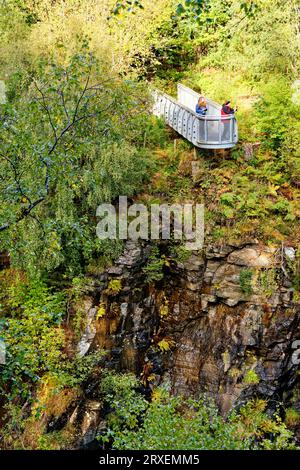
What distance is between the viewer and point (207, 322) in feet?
41.8

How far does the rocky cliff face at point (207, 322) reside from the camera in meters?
11.9

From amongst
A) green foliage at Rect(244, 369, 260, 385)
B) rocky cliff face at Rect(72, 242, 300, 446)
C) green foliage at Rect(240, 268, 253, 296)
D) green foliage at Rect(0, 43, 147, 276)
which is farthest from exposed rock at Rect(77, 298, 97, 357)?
green foliage at Rect(244, 369, 260, 385)

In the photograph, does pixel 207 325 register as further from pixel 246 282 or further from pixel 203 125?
pixel 203 125

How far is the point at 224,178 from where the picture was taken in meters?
14.1

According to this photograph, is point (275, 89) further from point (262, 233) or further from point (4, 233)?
point (4, 233)

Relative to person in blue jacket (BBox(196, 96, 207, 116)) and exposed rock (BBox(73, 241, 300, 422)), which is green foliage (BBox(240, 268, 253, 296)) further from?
person in blue jacket (BBox(196, 96, 207, 116))

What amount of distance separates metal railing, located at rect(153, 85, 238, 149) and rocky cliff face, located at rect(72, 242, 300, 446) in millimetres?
3312

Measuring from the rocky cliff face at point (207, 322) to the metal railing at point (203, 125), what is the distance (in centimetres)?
331

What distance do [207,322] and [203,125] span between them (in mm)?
5625

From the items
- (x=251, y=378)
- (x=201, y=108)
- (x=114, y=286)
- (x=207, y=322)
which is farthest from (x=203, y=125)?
(x=251, y=378)

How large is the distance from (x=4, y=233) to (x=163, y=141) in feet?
28.5

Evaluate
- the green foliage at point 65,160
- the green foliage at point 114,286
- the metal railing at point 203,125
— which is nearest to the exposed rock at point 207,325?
the green foliage at point 114,286

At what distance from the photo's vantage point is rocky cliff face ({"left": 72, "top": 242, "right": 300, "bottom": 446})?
11945 mm

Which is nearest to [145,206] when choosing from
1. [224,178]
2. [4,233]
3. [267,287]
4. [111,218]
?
[111,218]
